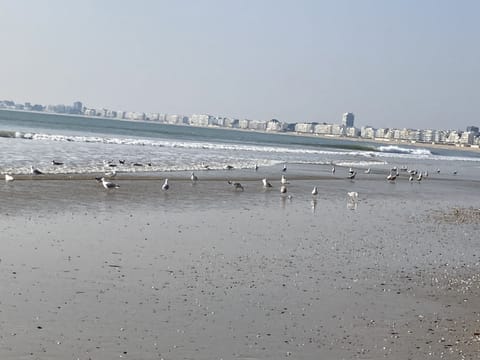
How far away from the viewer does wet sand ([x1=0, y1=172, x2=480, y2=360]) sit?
7331 mm

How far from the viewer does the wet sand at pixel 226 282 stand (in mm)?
7331

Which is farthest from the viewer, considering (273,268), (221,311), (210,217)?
(210,217)

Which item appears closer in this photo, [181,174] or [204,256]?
[204,256]

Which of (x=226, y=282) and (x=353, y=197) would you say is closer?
(x=226, y=282)

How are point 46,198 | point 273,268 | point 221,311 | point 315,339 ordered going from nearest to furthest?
1. point 315,339
2. point 221,311
3. point 273,268
4. point 46,198

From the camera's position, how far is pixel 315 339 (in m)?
7.66

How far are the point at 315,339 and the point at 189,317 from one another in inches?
61.0

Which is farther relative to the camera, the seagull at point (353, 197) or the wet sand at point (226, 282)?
the seagull at point (353, 197)

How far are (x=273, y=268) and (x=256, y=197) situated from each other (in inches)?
469

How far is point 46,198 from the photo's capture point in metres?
18.2

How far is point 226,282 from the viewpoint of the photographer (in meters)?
9.99

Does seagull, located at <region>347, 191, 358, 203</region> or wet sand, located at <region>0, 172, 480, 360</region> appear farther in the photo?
seagull, located at <region>347, 191, 358, 203</region>

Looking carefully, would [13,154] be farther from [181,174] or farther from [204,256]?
[204,256]

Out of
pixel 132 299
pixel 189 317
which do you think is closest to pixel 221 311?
pixel 189 317
